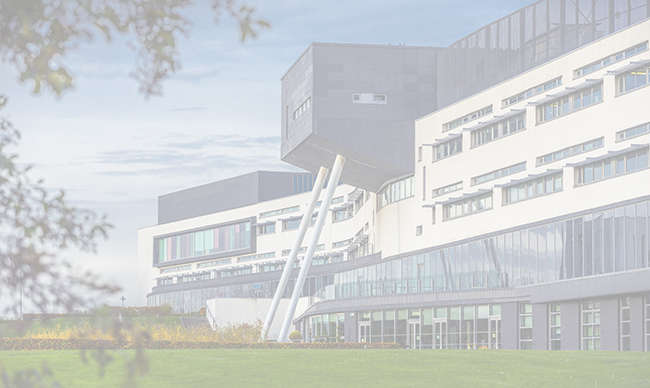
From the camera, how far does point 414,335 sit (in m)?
57.3

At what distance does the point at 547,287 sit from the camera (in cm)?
4684

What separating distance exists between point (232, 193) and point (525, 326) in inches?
2802

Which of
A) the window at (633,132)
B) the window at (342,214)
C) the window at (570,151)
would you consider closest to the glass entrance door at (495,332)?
the window at (570,151)

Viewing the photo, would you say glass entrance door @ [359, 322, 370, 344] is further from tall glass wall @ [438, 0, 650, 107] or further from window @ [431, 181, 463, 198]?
tall glass wall @ [438, 0, 650, 107]

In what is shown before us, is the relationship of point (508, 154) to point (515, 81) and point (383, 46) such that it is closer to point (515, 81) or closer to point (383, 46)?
point (515, 81)

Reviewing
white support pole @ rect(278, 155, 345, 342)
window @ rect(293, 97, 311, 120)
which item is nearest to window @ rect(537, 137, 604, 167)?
white support pole @ rect(278, 155, 345, 342)

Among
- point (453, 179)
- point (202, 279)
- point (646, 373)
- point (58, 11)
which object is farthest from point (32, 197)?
point (202, 279)

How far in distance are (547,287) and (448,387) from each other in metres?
29.5

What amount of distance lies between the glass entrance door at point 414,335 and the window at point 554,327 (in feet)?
37.2

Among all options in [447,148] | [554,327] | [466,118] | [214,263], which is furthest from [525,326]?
[214,263]

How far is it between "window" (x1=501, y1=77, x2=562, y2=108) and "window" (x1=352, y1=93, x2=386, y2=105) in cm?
1136

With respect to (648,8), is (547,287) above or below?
below

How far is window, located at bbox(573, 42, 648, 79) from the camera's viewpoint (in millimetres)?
43281

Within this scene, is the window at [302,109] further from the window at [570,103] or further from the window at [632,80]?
the window at [632,80]
